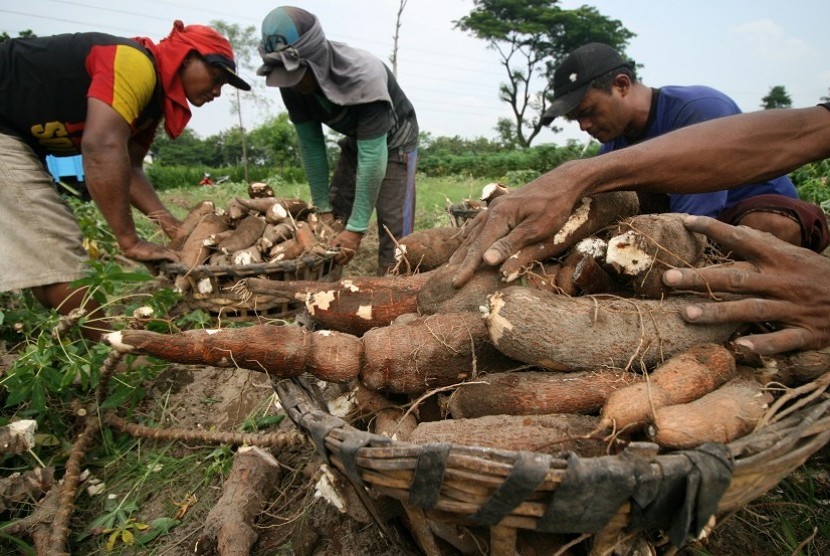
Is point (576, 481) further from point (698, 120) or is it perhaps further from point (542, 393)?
point (698, 120)

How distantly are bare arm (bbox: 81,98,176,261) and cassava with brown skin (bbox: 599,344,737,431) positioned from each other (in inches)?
103

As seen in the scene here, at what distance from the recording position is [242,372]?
2.41 meters

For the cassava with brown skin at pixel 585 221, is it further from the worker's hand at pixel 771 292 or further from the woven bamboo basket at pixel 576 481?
the woven bamboo basket at pixel 576 481

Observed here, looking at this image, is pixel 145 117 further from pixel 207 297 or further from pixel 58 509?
pixel 58 509

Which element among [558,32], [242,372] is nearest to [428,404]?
[242,372]

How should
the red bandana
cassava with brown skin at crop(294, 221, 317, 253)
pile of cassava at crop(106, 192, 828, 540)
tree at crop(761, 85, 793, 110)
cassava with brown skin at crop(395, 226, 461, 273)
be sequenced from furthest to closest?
1. tree at crop(761, 85, 793, 110)
2. cassava with brown skin at crop(294, 221, 317, 253)
3. the red bandana
4. cassava with brown skin at crop(395, 226, 461, 273)
5. pile of cassava at crop(106, 192, 828, 540)

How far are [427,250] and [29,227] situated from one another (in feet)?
7.22

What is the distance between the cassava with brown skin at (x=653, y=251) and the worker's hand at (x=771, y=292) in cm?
11

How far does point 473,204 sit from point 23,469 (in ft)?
8.45

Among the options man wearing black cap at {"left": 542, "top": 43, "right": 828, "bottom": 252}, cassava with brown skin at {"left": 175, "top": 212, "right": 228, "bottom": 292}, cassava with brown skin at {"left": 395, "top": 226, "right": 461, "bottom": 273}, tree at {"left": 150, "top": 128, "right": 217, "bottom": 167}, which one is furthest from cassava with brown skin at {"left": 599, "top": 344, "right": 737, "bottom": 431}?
tree at {"left": 150, "top": 128, "right": 217, "bottom": 167}

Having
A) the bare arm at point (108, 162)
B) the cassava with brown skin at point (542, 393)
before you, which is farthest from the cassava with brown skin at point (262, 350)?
the bare arm at point (108, 162)

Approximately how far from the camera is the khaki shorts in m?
2.46

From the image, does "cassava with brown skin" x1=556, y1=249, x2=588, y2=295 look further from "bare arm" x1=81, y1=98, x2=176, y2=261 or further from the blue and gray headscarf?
"bare arm" x1=81, y1=98, x2=176, y2=261

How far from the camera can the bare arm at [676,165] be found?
1.44 meters
